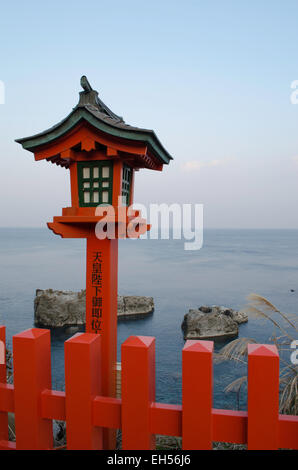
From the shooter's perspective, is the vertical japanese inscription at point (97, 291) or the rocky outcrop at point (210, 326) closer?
the vertical japanese inscription at point (97, 291)

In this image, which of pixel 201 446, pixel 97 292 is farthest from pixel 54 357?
pixel 201 446

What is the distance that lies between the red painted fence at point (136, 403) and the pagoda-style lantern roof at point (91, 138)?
1692 millimetres

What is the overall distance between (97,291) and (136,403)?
4.87 ft

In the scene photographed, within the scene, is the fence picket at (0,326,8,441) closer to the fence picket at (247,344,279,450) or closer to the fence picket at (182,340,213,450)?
the fence picket at (182,340,213,450)

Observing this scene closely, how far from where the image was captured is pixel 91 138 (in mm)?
3039

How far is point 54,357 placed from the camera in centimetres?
935

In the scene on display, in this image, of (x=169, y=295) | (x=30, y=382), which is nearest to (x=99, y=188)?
(x=30, y=382)

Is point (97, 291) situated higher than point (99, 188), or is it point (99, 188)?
point (99, 188)

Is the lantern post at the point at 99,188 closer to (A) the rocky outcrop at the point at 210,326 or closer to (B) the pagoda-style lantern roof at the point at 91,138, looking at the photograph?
(B) the pagoda-style lantern roof at the point at 91,138

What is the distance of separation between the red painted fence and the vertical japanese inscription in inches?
42.4

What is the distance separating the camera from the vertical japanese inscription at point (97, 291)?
10.9ft

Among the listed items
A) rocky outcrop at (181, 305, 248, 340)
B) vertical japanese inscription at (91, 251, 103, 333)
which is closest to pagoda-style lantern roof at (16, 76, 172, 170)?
vertical japanese inscription at (91, 251, 103, 333)

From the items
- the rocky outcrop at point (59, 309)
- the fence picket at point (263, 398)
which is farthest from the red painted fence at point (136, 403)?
→ the rocky outcrop at point (59, 309)

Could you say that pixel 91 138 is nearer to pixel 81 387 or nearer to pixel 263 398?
pixel 81 387
